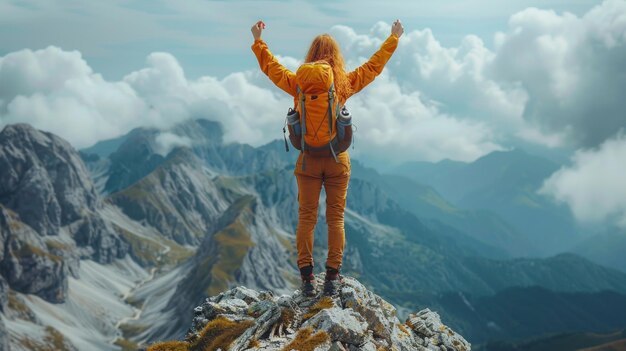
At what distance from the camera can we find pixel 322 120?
1802 cm

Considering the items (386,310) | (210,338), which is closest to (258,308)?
(210,338)

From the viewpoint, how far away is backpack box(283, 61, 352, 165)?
692 inches

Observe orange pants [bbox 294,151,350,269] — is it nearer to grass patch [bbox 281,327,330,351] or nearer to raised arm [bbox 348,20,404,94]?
raised arm [bbox 348,20,404,94]

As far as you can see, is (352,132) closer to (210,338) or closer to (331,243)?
(331,243)

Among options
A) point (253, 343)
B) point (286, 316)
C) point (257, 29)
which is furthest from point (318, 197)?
point (257, 29)

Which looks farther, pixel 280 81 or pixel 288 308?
pixel 288 308

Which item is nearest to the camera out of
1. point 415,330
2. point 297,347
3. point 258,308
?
point 297,347

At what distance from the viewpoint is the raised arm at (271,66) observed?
18.5 meters

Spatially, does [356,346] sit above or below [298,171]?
below

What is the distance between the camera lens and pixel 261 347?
721 inches

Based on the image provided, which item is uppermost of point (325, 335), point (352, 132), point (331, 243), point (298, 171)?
point (352, 132)

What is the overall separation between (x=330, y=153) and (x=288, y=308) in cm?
655

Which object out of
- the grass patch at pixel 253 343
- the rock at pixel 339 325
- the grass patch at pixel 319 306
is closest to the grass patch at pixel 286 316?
the grass patch at pixel 319 306

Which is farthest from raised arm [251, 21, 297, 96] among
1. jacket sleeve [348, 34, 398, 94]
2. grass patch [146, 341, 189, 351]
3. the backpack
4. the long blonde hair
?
grass patch [146, 341, 189, 351]
